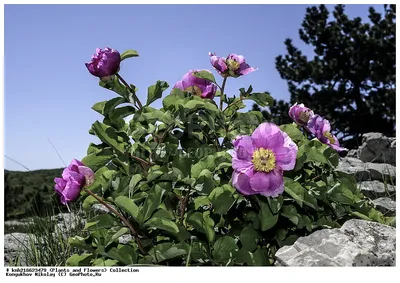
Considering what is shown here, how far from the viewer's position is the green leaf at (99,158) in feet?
6.56

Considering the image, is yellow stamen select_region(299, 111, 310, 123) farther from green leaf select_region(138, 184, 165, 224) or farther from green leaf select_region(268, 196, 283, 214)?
green leaf select_region(138, 184, 165, 224)

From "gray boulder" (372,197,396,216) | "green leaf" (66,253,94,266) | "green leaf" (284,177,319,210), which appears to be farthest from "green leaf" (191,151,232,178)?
"gray boulder" (372,197,396,216)

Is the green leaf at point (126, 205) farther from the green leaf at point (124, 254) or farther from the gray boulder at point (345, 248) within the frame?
the gray boulder at point (345, 248)

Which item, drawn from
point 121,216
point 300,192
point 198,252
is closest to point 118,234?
point 121,216

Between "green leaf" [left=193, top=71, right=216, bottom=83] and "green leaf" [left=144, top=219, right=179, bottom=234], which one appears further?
"green leaf" [left=193, top=71, right=216, bottom=83]

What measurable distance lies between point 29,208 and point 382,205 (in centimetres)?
226

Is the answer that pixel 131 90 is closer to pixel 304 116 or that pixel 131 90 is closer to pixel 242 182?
pixel 242 182

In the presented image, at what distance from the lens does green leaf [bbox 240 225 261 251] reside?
5.80 ft

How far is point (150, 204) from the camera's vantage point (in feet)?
5.63

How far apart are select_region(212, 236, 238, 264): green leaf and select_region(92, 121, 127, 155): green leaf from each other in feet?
1.59

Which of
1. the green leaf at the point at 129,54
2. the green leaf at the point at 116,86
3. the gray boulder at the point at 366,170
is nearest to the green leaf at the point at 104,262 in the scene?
the green leaf at the point at 116,86

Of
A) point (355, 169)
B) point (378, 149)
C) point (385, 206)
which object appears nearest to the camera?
point (385, 206)

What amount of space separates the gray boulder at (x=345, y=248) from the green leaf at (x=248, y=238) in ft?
0.30

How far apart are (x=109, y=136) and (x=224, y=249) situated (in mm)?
592
